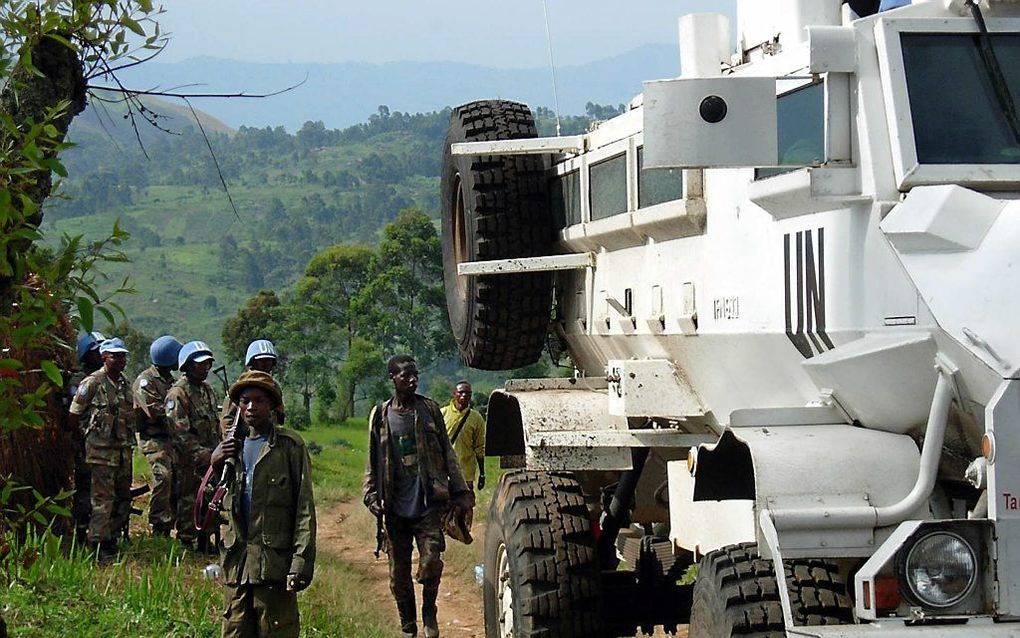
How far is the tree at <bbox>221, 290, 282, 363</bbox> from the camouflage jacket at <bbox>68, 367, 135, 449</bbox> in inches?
783

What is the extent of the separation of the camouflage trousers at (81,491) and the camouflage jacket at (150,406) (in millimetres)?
480

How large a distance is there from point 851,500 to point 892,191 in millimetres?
975

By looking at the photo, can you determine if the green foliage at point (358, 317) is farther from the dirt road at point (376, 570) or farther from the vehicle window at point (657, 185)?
the vehicle window at point (657, 185)

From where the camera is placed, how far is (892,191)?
191 inches

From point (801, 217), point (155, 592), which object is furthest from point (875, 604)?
point (155, 592)

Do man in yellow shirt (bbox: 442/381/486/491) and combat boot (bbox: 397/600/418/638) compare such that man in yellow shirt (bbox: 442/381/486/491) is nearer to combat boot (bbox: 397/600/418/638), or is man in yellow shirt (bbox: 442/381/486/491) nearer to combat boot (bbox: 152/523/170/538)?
combat boot (bbox: 152/523/170/538)

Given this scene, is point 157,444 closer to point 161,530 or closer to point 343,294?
point 161,530

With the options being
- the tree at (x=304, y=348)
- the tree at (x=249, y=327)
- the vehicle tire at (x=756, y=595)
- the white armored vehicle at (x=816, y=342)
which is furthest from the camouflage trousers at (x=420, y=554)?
the tree at (x=249, y=327)

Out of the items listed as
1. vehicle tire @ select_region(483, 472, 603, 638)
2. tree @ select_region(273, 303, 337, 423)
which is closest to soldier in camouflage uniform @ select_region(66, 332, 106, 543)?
vehicle tire @ select_region(483, 472, 603, 638)

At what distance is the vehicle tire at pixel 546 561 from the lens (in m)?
6.62

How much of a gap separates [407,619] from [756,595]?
465 cm

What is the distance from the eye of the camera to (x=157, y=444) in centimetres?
1205

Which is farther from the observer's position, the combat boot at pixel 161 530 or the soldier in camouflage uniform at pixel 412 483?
the combat boot at pixel 161 530

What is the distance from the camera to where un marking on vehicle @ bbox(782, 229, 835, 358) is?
5.05 metres
